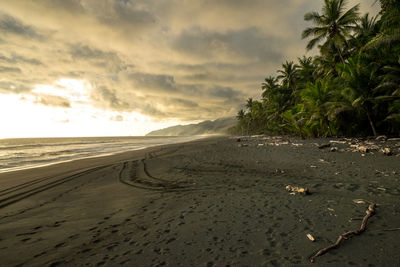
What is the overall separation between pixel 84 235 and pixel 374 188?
22.2ft

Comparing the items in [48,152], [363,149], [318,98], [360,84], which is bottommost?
[363,149]

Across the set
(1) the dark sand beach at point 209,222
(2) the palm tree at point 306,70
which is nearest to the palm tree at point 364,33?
(2) the palm tree at point 306,70

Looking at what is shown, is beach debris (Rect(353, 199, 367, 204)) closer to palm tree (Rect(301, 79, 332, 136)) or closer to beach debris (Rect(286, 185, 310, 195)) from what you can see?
beach debris (Rect(286, 185, 310, 195))

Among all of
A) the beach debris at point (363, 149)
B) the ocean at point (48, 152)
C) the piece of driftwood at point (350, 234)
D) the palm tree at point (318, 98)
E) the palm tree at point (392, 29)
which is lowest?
the piece of driftwood at point (350, 234)

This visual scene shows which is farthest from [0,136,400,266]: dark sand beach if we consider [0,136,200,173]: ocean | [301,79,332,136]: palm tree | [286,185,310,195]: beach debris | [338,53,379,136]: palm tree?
[301,79,332,136]: palm tree

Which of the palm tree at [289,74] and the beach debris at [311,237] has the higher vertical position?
the palm tree at [289,74]

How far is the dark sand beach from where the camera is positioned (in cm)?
234

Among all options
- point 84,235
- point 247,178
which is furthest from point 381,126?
point 84,235

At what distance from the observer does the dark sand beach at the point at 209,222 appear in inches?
92.2

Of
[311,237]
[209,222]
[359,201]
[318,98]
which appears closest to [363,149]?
[359,201]

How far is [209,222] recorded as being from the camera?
3338mm

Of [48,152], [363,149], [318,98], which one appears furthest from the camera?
[48,152]

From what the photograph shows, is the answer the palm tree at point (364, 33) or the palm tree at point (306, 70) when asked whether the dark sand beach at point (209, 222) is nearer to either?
the palm tree at point (364, 33)

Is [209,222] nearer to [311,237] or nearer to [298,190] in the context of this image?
[311,237]
